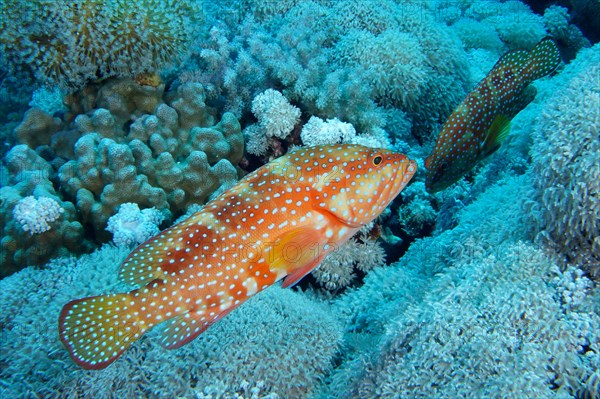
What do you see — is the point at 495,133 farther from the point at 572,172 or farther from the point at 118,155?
the point at 118,155

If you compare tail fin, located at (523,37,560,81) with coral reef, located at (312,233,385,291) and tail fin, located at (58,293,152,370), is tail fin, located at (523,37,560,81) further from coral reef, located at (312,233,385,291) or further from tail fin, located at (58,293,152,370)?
tail fin, located at (58,293,152,370)

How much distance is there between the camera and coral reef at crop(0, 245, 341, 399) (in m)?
3.24

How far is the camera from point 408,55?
20.0 ft

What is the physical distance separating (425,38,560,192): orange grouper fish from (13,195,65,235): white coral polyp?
4.37 m

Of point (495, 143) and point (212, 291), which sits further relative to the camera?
point (495, 143)

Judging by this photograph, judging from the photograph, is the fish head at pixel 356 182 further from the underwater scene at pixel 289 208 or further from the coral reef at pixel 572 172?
the coral reef at pixel 572 172

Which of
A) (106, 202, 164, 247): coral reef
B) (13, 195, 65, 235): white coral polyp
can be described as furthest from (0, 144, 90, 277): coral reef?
(106, 202, 164, 247): coral reef

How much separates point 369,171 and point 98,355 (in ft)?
8.10

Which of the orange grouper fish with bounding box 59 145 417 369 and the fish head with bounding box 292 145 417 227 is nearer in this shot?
the orange grouper fish with bounding box 59 145 417 369

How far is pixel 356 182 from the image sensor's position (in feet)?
10.1

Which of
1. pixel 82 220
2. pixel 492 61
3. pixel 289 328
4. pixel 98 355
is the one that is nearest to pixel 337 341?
pixel 289 328

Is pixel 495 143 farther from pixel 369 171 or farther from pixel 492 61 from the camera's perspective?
pixel 492 61

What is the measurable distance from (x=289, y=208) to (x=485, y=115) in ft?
8.75

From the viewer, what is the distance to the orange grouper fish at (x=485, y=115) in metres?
4.19
